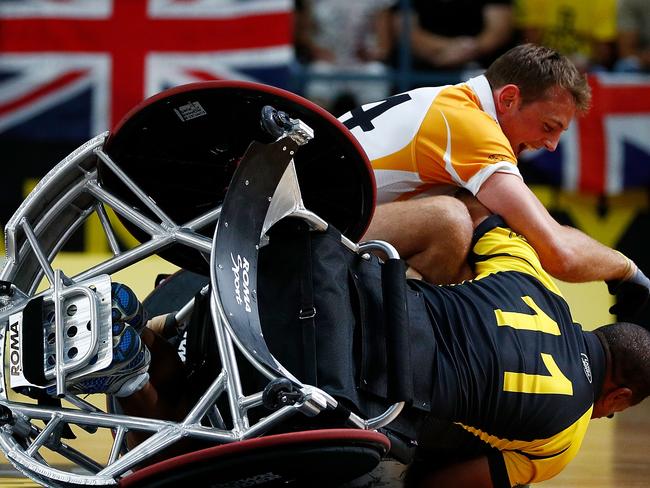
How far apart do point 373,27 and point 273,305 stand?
4244 mm

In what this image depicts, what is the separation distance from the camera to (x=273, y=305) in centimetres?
288

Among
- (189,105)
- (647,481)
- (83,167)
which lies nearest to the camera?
(189,105)

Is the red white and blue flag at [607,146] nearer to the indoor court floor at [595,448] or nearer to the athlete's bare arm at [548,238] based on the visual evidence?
the indoor court floor at [595,448]

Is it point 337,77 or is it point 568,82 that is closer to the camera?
point 568,82

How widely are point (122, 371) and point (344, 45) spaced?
451 cm

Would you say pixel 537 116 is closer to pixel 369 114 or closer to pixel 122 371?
pixel 369 114

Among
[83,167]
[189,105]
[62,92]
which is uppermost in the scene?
[189,105]

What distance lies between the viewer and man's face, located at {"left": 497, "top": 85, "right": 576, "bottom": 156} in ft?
13.0

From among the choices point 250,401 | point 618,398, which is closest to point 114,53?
point 618,398

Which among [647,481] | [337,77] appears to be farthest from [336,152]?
[337,77]

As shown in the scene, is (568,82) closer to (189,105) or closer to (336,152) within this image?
(336,152)

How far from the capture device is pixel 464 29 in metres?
6.88

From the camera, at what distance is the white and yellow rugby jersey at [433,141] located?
374 cm

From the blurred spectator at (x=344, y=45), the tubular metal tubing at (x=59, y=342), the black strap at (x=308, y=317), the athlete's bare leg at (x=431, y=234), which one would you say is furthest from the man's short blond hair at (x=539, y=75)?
the blurred spectator at (x=344, y=45)
